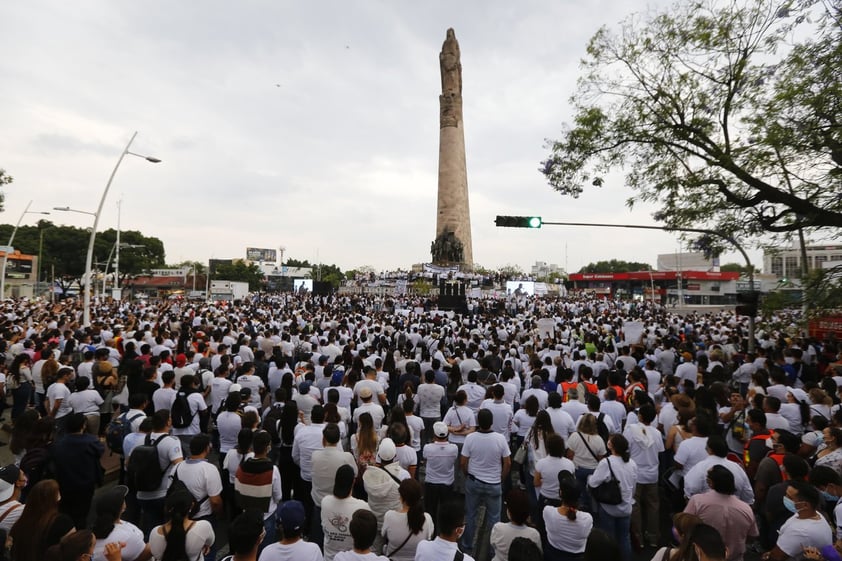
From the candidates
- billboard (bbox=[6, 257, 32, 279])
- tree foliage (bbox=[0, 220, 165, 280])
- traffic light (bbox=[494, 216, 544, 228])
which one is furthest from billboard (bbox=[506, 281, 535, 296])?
billboard (bbox=[6, 257, 32, 279])

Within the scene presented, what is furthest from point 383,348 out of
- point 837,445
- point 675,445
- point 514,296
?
point 514,296

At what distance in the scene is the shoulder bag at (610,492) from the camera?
4.30 meters

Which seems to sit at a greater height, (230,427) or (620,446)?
(620,446)

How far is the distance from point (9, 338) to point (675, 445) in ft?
51.4

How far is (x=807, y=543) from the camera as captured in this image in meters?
3.34

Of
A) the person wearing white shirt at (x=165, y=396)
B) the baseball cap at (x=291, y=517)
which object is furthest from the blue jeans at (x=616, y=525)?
the person wearing white shirt at (x=165, y=396)

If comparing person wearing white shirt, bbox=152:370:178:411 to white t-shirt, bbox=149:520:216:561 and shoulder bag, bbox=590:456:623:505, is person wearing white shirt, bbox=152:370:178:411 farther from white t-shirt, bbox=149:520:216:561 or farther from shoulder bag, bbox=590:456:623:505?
shoulder bag, bbox=590:456:623:505

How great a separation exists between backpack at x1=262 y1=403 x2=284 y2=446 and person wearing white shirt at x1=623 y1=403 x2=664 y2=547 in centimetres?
444

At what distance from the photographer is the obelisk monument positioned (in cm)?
5253

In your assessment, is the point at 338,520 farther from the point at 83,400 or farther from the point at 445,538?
the point at 83,400

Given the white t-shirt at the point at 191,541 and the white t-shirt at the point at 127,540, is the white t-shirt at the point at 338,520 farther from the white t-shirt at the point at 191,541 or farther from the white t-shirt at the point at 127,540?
the white t-shirt at the point at 127,540

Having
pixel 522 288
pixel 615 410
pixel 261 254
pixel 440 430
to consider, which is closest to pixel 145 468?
pixel 440 430

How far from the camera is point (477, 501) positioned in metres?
5.07

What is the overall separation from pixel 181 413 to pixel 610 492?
521cm
